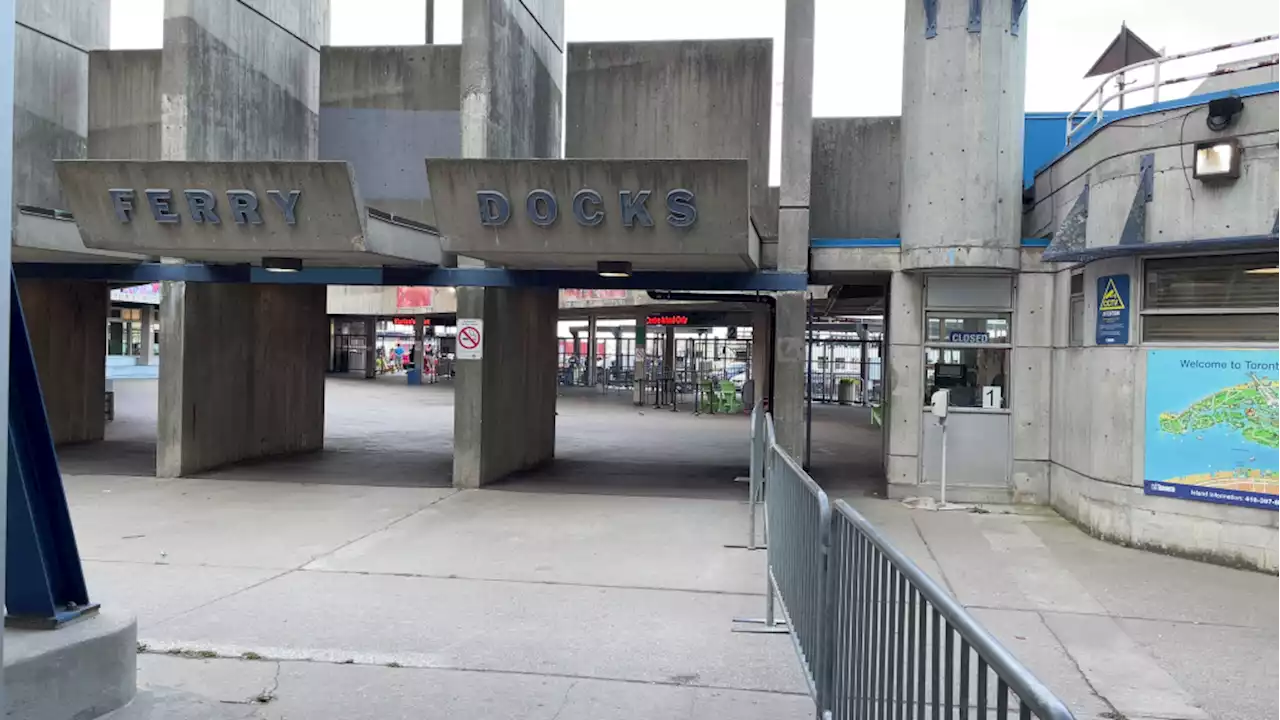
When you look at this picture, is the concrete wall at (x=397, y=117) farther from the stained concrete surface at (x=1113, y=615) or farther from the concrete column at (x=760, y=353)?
the concrete column at (x=760, y=353)

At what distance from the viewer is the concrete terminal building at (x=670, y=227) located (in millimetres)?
8797

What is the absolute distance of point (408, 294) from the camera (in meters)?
40.1

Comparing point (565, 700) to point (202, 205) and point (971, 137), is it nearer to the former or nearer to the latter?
point (202, 205)

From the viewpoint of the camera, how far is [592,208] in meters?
9.57

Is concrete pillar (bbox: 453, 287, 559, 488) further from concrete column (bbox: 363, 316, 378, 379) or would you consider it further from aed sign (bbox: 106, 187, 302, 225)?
concrete column (bbox: 363, 316, 378, 379)

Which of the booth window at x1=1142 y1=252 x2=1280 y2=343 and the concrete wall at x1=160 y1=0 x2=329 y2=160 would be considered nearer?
the booth window at x1=1142 y1=252 x2=1280 y2=343

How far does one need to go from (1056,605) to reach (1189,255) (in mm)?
3883

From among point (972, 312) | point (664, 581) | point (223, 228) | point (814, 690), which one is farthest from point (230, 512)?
point (972, 312)

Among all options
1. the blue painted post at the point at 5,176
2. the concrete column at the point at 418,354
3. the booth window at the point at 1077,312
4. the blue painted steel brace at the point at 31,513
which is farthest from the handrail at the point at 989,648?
the concrete column at the point at 418,354

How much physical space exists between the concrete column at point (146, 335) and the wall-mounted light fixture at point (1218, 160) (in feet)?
174

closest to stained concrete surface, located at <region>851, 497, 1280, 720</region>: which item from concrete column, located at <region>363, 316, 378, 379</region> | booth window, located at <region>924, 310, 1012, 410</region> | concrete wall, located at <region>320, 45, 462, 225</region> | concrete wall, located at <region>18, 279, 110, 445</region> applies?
booth window, located at <region>924, 310, 1012, 410</region>

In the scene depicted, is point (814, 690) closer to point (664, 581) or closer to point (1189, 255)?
point (664, 581)

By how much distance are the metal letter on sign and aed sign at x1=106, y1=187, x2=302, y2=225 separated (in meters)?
2.96

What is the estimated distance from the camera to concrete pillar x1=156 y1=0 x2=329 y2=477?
483 inches
